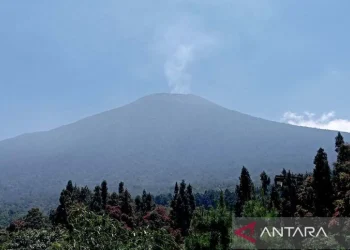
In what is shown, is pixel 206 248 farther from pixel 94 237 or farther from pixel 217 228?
pixel 94 237

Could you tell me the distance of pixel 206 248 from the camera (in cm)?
957

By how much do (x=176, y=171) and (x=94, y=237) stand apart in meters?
168

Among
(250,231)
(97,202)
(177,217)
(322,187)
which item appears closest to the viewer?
(250,231)

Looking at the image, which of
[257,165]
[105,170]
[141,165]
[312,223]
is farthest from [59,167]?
[312,223]

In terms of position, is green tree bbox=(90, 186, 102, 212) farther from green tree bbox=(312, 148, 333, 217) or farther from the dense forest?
green tree bbox=(312, 148, 333, 217)

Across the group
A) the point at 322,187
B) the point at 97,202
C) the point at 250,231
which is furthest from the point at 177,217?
the point at 250,231

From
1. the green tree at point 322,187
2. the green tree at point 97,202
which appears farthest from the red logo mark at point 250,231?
the green tree at point 97,202

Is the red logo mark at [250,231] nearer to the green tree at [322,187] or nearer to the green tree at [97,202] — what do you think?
the green tree at [322,187]

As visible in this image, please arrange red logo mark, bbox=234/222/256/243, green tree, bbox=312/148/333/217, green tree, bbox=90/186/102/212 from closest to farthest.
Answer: red logo mark, bbox=234/222/256/243
green tree, bbox=312/148/333/217
green tree, bbox=90/186/102/212

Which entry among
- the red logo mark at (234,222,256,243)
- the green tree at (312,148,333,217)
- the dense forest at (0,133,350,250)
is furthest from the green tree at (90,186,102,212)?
the red logo mark at (234,222,256,243)

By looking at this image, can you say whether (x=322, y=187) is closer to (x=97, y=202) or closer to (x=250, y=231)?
(x=250, y=231)

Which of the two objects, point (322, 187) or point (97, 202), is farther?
point (97, 202)

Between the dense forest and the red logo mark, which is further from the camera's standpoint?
the red logo mark

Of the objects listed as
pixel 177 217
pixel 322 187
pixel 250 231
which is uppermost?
pixel 322 187
